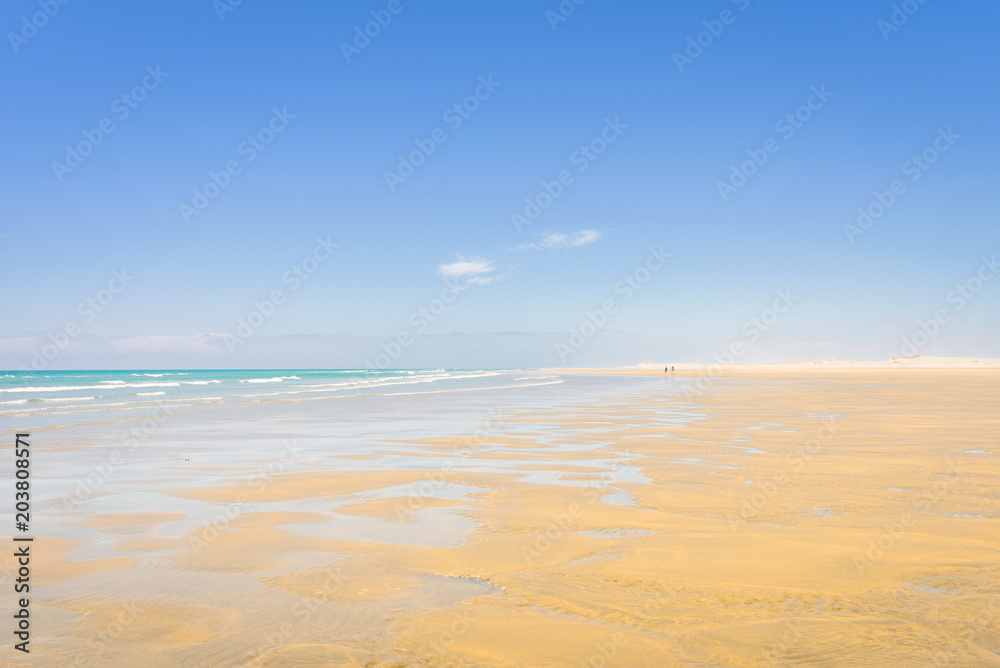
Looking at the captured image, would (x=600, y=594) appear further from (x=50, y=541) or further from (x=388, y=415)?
(x=388, y=415)

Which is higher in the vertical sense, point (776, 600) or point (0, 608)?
point (0, 608)

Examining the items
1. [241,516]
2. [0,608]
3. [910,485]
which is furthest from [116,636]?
[910,485]

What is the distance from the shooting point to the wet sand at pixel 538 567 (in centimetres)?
378

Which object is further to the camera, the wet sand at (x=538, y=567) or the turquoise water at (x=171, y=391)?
the turquoise water at (x=171, y=391)

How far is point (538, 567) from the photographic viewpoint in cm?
520

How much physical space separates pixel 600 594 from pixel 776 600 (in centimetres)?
127

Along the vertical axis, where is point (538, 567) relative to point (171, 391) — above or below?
below

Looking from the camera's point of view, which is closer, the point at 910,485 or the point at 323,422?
the point at 910,485

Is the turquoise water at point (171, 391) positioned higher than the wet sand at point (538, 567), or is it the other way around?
the turquoise water at point (171, 391)

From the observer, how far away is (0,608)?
4387 millimetres

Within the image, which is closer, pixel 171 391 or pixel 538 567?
pixel 538 567

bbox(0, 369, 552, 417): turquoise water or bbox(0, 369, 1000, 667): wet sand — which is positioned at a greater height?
bbox(0, 369, 552, 417): turquoise water

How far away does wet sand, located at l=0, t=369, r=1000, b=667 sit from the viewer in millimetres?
3775

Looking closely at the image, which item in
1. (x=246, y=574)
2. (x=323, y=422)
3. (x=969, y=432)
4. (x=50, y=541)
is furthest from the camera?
→ (x=323, y=422)
